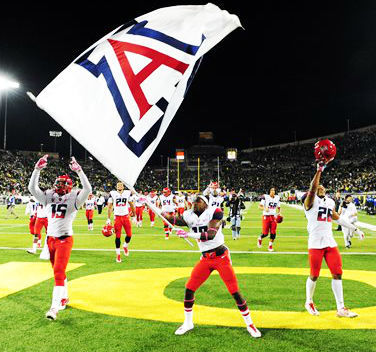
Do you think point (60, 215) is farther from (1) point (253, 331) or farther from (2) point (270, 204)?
(2) point (270, 204)

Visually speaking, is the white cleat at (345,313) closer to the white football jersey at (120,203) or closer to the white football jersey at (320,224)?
the white football jersey at (320,224)

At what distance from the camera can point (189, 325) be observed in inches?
222

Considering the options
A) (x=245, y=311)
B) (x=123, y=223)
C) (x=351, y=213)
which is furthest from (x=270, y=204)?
(x=245, y=311)

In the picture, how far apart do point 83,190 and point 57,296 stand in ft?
5.83

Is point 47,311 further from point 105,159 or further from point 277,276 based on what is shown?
point 277,276

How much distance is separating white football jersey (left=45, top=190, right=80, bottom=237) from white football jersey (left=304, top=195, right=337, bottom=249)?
13.6ft

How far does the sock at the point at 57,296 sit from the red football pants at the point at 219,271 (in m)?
2.27

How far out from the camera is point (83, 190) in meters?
6.58

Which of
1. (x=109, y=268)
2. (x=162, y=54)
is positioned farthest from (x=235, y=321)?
(x=109, y=268)

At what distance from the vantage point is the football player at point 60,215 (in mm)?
6508

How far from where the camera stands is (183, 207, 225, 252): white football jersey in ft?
18.5

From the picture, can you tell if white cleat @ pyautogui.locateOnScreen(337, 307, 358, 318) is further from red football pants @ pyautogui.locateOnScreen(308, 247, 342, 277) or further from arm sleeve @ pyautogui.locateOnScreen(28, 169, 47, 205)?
arm sleeve @ pyautogui.locateOnScreen(28, 169, 47, 205)

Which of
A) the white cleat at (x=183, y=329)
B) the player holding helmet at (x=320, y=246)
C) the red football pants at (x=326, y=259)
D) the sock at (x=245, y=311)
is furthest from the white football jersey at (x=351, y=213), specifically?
the white cleat at (x=183, y=329)

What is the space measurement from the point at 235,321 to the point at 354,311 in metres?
2.11
